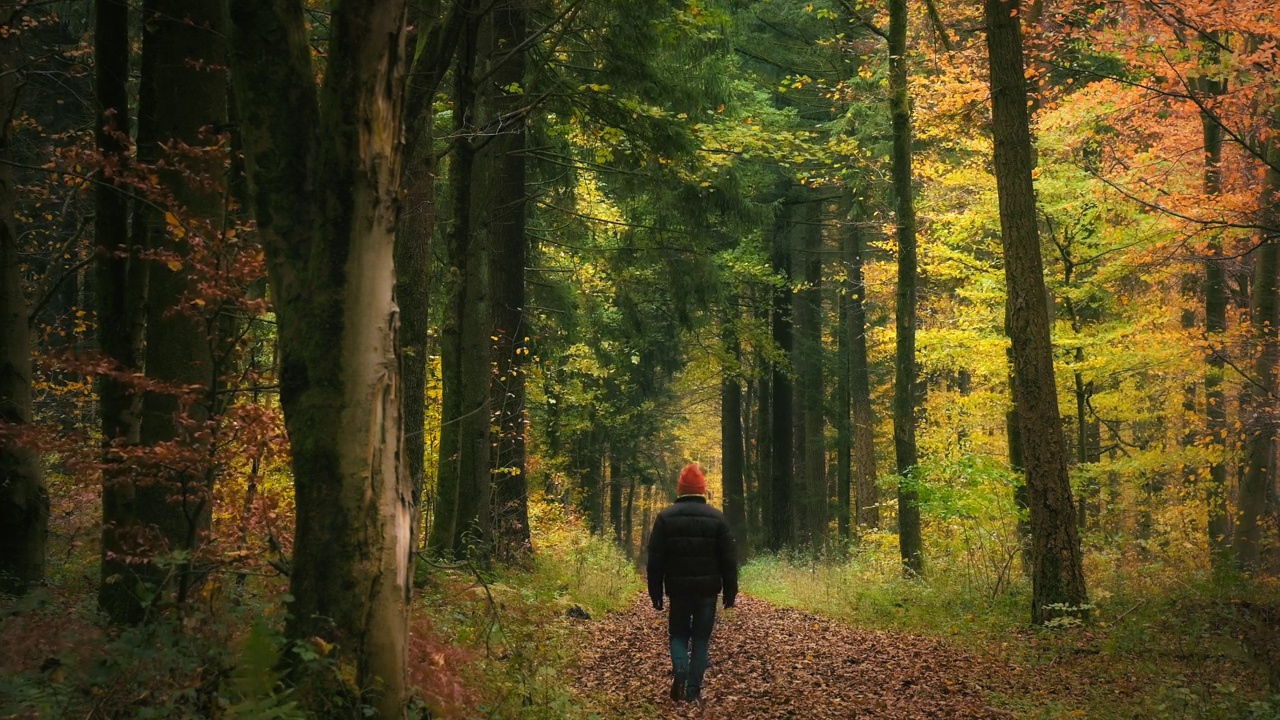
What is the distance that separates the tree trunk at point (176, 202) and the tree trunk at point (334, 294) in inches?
70.8

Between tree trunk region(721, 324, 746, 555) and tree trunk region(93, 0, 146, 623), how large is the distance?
2035 centimetres

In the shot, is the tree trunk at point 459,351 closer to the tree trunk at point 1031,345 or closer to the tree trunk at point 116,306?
the tree trunk at point 116,306

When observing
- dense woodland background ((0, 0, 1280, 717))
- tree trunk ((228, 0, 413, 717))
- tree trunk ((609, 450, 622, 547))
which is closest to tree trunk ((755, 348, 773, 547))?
dense woodland background ((0, 0, 1280, 717))

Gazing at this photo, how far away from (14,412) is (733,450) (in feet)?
72.5

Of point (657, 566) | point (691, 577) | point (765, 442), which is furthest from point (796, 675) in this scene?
point (765, 442)

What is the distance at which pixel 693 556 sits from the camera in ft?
26.2

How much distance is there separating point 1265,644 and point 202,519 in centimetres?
827

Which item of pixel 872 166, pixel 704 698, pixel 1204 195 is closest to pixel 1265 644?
pixel 704 698

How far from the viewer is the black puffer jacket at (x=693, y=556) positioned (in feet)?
26.0

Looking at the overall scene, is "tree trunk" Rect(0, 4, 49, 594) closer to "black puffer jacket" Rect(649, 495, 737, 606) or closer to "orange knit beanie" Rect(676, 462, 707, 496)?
"black puffer jacket" Rect(649, 495, 737, 606)

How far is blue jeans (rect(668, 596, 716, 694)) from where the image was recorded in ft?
25.8

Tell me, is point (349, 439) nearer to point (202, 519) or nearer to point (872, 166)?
point (202, 519)

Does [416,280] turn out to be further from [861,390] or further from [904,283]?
[861,390]

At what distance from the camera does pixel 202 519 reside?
19.8 feet
